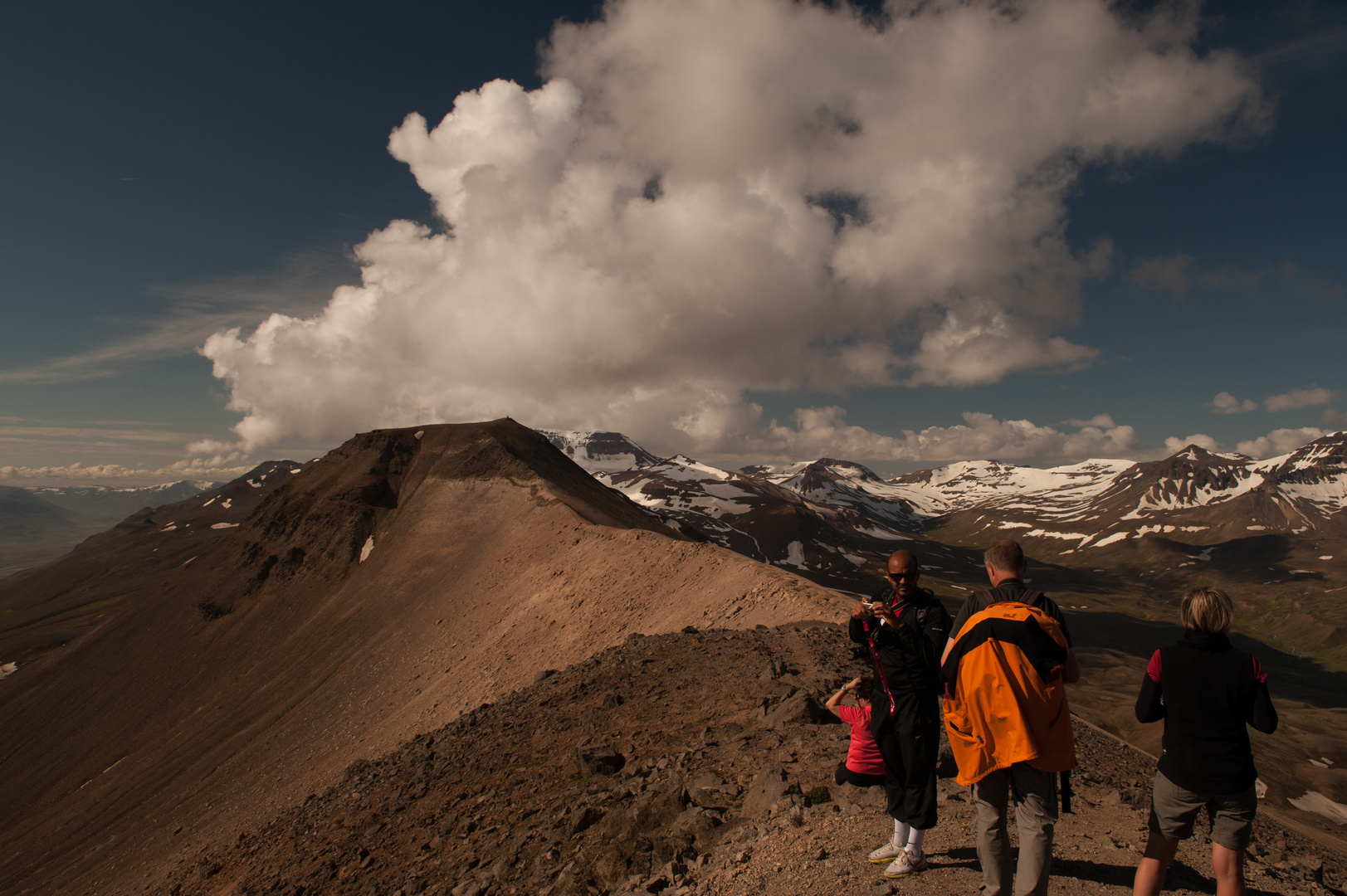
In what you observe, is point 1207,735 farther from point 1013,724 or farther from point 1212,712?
point 1013,724

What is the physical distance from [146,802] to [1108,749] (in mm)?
47133

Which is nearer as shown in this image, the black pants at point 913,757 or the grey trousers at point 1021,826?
the grey trousers at point 1021,826

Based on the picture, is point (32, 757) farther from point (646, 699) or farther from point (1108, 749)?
point (1108, 749)

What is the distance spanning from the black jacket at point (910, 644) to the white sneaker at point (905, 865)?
4.99 ft

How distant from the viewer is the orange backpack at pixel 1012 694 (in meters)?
5.72

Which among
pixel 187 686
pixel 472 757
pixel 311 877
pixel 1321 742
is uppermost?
pixel 472 757

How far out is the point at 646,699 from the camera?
53.8 ft

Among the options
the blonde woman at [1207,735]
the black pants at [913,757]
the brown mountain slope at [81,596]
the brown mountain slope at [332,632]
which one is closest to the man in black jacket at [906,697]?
the black pants at [913,757]

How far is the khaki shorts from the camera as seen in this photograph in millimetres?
5766

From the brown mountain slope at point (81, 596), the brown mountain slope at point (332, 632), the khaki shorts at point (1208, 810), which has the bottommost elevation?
the brown mountain slope at point (81, 596)

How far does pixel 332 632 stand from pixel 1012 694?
54.0 metres

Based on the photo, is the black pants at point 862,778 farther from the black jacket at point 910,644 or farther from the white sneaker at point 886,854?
the black jacket at point 910,644

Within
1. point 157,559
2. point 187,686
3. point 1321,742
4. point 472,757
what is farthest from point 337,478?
point 157,559

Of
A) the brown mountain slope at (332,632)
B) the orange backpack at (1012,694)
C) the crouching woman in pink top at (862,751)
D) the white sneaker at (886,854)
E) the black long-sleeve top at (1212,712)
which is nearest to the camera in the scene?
the black long-sleeve top at (1212,712)
